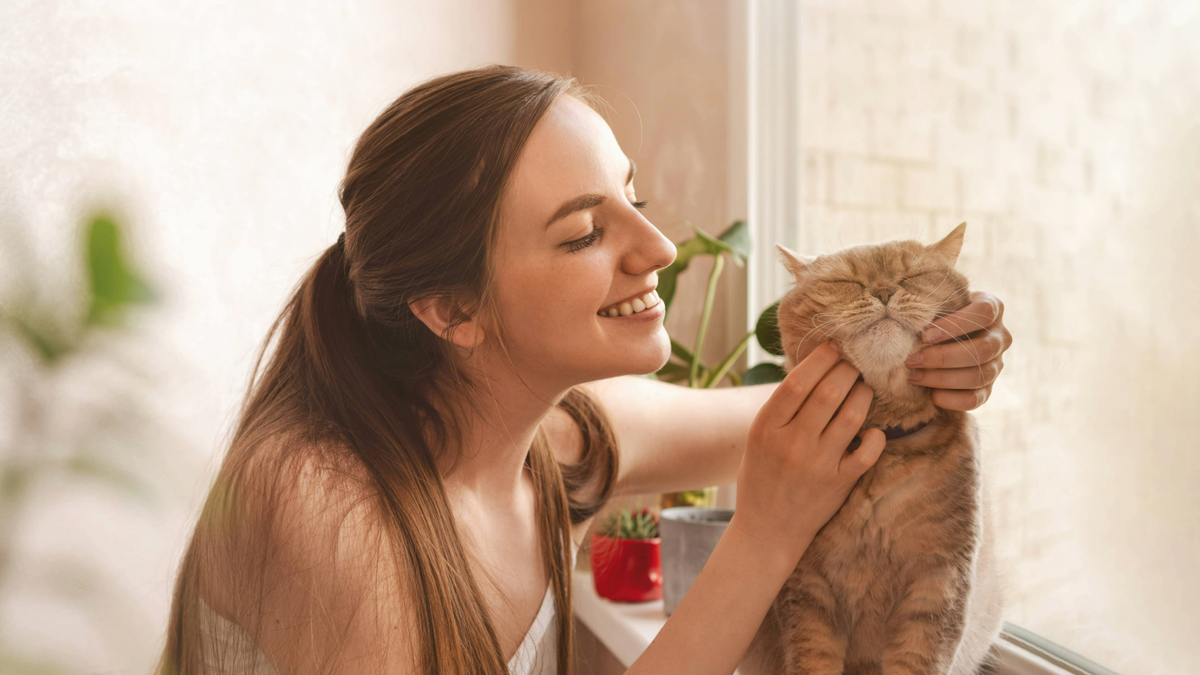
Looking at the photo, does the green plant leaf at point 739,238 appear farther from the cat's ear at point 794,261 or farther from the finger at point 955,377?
the finger at point 955,377

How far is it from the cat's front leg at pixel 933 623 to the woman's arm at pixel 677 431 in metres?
0.57

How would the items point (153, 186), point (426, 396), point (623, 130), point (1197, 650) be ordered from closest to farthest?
1. point (1197, 650)
2. point (426, 396)
3. point (153, 186)
4. point (623, 130)

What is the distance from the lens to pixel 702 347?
170 centimetres

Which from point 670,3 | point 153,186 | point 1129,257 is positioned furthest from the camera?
point 670,3

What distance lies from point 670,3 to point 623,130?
381mm

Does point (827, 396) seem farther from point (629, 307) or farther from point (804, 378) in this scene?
point (629, 307)

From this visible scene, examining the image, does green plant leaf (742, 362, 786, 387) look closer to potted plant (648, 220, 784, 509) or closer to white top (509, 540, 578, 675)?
potted plant (648, 220, 784, 509)

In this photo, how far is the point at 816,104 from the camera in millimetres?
1559

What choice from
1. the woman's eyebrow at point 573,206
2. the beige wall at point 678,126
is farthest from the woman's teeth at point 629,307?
the beige wall at point 678,126

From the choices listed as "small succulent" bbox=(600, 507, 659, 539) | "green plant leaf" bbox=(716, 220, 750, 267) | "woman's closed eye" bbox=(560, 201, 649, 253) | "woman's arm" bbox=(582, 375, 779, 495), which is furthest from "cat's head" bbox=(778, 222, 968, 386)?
"small succulent" bbox=(600, 507, 659, 539)

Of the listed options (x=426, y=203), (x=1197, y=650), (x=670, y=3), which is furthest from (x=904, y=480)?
(x=670, y=3)

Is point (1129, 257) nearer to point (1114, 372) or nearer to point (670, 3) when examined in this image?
point (1114, 372)

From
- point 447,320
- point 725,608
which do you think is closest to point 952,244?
point 725,608

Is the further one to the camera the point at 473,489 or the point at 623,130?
Answer: the point at 623,130
